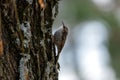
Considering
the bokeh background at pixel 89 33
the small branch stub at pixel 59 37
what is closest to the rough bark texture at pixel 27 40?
the small branch stub at pixel 59 37

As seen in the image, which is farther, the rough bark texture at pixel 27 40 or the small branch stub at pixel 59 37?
the small branch stub at pixel 59 37

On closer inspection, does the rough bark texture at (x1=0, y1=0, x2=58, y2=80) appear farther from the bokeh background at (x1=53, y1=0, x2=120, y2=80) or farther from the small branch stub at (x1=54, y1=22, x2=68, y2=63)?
the bokeh background at (x1=53, y1=0, x2=120, y2=80)

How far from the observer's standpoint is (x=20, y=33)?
1.49m

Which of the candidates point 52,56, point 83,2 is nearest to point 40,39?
point 52,56

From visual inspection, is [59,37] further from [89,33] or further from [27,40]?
[89,33]

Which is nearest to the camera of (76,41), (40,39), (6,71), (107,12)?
(6,71)

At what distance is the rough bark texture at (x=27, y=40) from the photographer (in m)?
1.44

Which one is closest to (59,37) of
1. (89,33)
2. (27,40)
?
(27,40)

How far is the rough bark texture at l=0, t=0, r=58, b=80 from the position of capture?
1.44 m

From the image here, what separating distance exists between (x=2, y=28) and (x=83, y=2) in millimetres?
6010

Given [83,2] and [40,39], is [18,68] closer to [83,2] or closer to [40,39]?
[40,39]

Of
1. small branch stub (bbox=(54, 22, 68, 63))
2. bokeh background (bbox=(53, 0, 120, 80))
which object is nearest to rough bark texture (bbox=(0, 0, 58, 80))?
small branch stub (bbox=(54, 22, 68, 63))

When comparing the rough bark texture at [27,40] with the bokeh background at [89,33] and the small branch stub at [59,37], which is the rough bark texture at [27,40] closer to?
the small branch stub at [59,37]

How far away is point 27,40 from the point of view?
150cm
